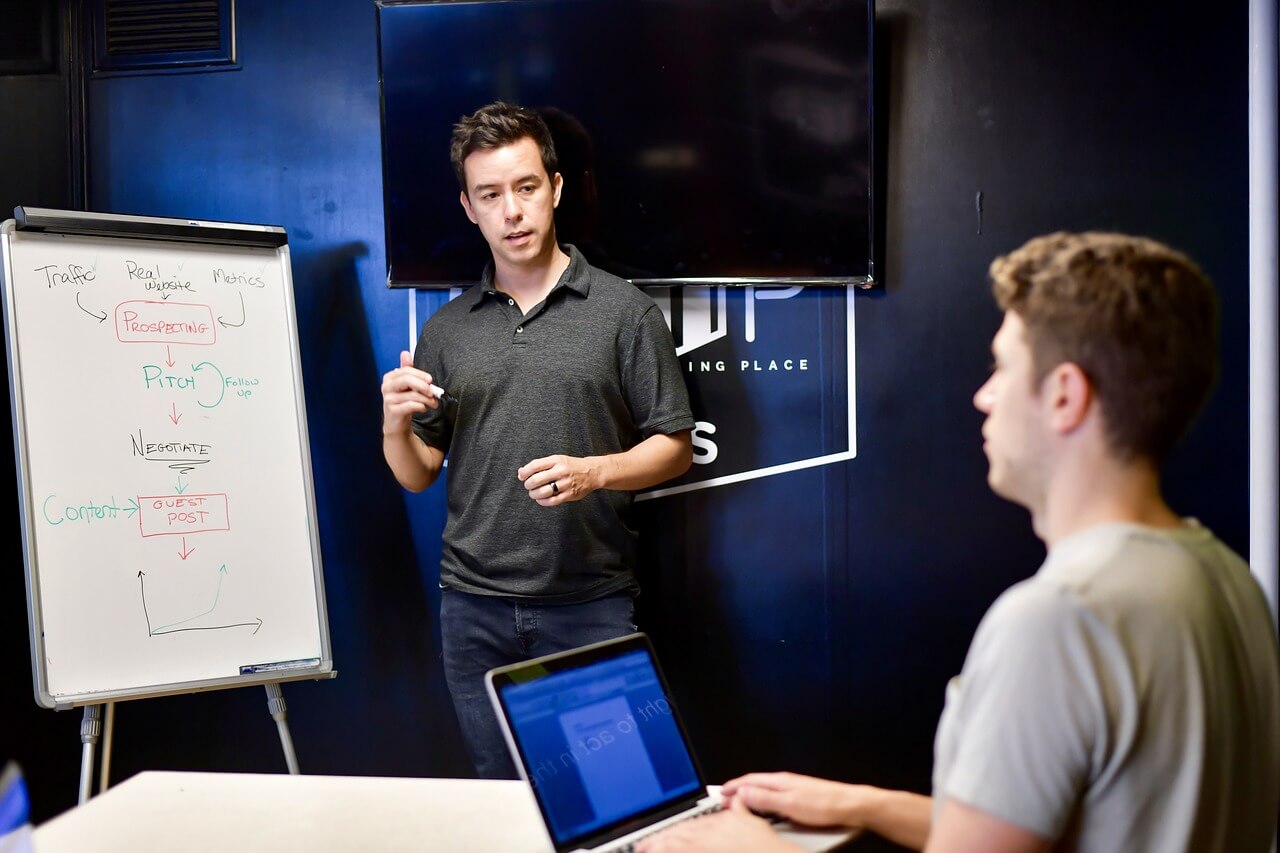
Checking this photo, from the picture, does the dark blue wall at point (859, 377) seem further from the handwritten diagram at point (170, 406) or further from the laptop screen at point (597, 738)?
the laptop screen at point (597, 738)

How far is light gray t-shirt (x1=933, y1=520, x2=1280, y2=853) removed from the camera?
0.88 metres

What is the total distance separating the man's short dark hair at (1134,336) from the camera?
958mm

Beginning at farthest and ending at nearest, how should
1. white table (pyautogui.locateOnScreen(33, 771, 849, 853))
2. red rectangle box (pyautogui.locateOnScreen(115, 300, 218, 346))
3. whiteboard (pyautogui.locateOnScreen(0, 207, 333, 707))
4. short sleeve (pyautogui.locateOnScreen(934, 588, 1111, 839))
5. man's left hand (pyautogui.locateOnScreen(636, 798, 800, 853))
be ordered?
red rectangle box (pyautogui.locateOnScreen(115, 300, 218, 346))
whiteboard (pyautogui.locateOnScreen(0, 207, 333, 707))
white table (pyautogui.locateOnScreen(33, 771, 849, 853))
man's left hand (pyautogui.locateOnScreen(636, 798, 800, 853))
short sleeve (pyautogui.locateOnScreen(934, 588, 1111, 839))

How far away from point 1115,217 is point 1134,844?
7.20ft

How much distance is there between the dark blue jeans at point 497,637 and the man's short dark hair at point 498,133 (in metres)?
1.07

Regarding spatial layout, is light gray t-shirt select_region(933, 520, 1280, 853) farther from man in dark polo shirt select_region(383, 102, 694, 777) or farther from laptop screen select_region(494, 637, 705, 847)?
man in dark polo shirt select_region(383, 102, 694, 777)

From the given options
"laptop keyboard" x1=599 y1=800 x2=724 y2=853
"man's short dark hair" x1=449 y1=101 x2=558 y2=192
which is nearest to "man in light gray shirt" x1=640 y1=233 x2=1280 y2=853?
"laptop keyboard" x1=599 y1=800 x2=724 y2=853

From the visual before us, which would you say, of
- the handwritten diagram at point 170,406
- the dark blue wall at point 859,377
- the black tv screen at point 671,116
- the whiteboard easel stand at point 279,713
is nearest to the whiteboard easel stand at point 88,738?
the handwritten diagram at point 170,406

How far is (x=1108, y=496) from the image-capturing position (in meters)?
0.98

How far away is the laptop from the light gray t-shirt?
1.66ft

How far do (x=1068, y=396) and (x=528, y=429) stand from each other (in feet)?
5.36

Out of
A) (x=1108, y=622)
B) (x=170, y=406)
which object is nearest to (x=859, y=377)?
(x=170, y=406)

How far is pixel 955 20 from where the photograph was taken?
2.76 meters

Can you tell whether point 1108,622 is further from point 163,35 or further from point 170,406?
point 163,35
